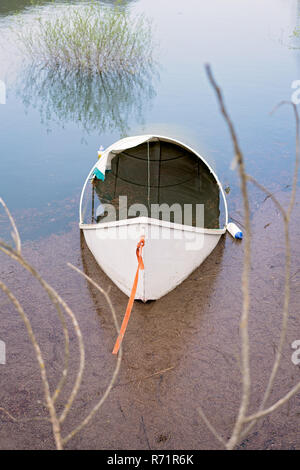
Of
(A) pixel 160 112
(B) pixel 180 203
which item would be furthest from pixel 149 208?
(A) pixel 160 112

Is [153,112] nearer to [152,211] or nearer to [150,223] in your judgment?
[152,211]

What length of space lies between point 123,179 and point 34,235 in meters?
1.66

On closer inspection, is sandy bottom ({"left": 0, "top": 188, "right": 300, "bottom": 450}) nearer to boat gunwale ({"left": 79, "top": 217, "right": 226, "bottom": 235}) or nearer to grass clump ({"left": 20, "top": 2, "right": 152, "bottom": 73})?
boat gunwale ({"left": 79, "top": 217, "right": 226, "bottom": 235})

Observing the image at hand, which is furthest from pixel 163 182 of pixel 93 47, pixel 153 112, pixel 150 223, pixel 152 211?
pixel 93 47

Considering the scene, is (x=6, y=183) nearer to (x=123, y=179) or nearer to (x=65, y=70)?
(x=123, y=179)

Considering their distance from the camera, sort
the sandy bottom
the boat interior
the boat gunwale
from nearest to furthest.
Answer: the sandy bottom < the boat gunwale < the boat interior

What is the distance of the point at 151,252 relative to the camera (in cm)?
469

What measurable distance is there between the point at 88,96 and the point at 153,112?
2.32 metres

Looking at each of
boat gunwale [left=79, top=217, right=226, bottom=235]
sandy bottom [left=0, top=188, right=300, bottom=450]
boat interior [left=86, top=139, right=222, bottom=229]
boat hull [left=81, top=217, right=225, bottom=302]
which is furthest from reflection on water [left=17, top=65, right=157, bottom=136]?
sandy bottom [left=0, top=188, right=300, bottom=450]

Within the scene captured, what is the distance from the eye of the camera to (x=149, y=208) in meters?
5.93

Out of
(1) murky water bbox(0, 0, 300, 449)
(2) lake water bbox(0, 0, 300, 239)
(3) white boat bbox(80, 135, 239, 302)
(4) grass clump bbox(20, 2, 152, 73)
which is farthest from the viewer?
(4) grass clump bbox(20, 2, 152, 73)

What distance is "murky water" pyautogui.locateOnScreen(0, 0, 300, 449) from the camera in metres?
3.72

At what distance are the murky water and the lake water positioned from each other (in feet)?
0.15

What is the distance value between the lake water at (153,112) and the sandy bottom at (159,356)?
1.63 metres
